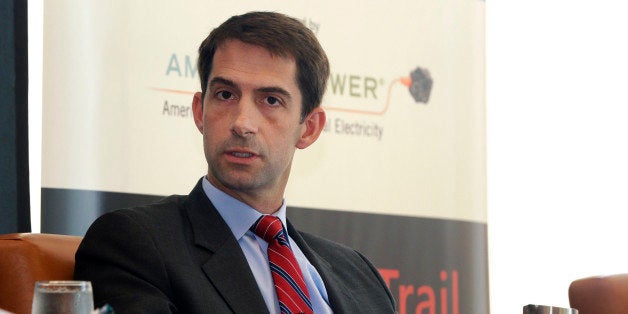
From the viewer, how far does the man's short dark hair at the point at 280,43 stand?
8.55 feet

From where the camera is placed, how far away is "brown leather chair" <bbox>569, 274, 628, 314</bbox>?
113 inches

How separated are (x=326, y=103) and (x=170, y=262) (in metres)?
1.80

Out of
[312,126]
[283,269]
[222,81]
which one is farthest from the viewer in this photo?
[312,126]

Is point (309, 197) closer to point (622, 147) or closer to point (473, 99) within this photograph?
point (473, 99)

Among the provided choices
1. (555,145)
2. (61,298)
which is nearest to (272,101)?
(61,298)

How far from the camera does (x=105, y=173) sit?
3.34m

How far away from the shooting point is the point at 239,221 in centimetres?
252

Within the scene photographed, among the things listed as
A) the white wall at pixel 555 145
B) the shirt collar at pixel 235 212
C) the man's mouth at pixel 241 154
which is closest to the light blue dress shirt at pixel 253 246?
the shirt collar at pixel 235 212

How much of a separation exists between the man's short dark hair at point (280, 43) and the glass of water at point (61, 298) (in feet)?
4.24

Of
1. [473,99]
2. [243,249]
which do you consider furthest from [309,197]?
[243,249]

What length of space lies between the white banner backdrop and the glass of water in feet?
6.12

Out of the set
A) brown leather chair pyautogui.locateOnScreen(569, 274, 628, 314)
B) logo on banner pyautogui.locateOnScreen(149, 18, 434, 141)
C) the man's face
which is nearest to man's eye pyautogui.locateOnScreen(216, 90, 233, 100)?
the man's face

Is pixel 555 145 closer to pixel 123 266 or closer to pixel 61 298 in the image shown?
pixel 123 266

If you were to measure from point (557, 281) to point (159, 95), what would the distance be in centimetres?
235
